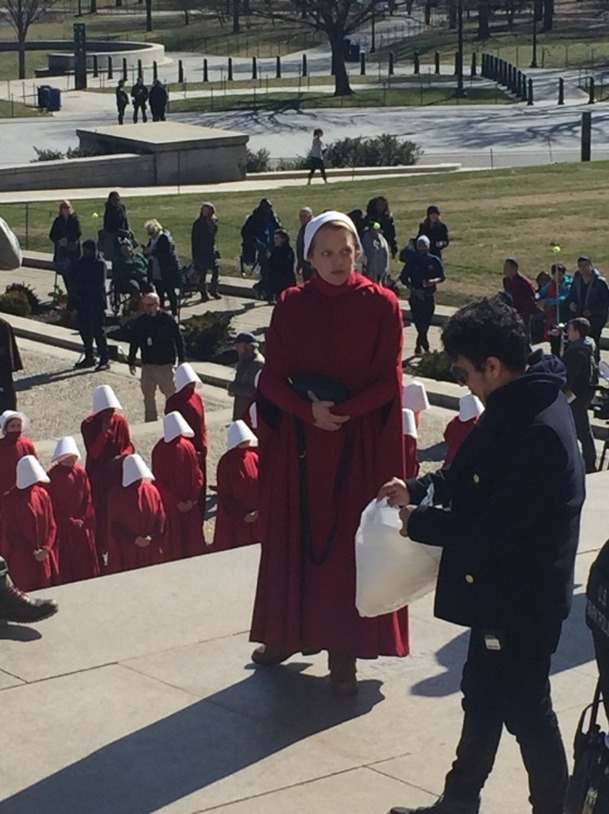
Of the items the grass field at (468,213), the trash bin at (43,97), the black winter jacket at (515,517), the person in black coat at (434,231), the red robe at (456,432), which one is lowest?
the grass field at (468,213)

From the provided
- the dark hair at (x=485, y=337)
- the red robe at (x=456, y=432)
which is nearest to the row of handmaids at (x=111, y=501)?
the red robe at (x=456, y=432)

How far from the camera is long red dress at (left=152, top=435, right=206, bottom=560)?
1114cm

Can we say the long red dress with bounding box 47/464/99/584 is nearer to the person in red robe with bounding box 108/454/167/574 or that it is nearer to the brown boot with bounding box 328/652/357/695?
the person in red robe with bounding box 108/454/167/574

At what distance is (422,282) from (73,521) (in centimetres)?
1017

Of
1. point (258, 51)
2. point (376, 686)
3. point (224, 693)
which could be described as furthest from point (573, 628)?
point (258, 51)

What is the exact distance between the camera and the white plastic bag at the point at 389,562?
5.66 metres

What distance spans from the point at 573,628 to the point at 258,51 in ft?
243

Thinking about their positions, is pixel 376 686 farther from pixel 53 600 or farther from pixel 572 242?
pixel 572 242

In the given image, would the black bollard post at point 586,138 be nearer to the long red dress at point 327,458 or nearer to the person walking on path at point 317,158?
the person walking on path at point 317,158

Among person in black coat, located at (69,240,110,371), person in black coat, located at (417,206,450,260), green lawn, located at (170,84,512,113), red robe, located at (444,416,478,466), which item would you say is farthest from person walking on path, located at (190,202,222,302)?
green lawn, located at (170,84,512,113)

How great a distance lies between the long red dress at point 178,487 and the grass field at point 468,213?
12264mm

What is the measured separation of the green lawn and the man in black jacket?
5053 centimetres

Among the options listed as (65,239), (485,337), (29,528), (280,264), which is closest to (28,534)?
(29,528)

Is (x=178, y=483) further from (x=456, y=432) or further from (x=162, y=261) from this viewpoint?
(x=162, y=261)
